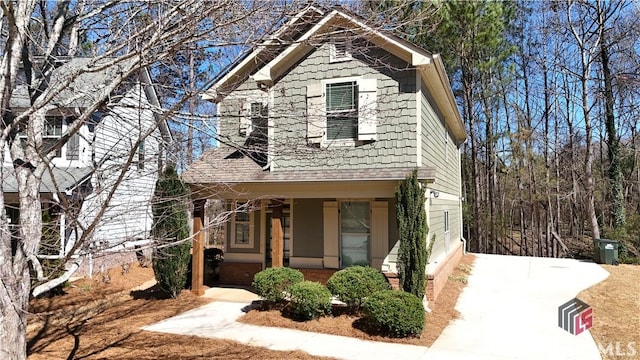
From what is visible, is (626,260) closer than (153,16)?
No

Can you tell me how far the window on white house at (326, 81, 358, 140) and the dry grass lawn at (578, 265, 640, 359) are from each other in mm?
6140

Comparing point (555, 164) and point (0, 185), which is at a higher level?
point (555, 164)

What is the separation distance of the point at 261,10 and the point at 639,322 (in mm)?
9098

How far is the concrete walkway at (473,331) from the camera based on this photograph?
633 centimetres

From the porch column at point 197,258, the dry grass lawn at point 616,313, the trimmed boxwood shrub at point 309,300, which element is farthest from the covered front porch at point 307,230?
the dry grass lawn at point 616,313

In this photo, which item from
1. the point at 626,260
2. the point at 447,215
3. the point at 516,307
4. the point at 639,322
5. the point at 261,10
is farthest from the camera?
the point at 626,260

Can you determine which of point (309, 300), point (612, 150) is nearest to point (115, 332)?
point (309, 300)

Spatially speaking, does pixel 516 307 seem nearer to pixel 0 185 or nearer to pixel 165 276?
pixel 165 276

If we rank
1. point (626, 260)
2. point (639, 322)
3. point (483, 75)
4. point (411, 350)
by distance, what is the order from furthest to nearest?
point (483, 75) < point (626, 260) < point (639, 322) < point (411, 350)

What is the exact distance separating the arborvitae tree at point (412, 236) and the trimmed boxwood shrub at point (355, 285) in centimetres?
57

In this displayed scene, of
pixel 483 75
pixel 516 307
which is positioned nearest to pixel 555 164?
pixel 483 75

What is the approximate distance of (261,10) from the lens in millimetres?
4086

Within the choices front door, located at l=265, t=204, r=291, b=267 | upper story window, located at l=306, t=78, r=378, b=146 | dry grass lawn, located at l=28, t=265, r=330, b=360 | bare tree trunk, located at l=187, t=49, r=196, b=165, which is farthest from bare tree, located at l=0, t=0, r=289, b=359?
front door, located at l=265, t=204, r=291, b=267

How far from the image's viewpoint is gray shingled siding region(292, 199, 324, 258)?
10453 millimetres
